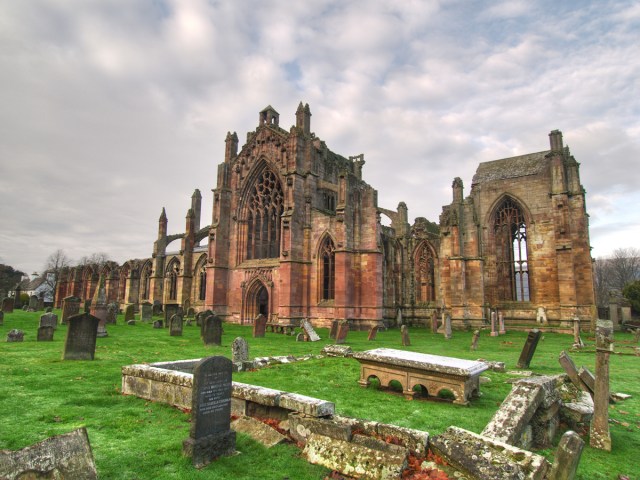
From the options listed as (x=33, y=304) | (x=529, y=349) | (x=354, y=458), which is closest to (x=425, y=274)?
(x=529, y=349)

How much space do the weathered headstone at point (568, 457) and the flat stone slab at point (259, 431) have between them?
3072 millimetres

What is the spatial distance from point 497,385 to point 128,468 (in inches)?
287

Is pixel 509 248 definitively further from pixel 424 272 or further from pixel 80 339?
pixel 80 339

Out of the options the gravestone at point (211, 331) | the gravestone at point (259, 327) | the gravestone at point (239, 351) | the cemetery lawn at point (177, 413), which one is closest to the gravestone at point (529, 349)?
the cemetery lawn at point (177, 413)

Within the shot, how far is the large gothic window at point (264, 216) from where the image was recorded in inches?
1129

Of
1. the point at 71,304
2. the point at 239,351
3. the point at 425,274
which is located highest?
the point at 425,274

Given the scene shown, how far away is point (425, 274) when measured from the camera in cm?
2856

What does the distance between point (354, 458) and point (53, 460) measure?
9.30 feet

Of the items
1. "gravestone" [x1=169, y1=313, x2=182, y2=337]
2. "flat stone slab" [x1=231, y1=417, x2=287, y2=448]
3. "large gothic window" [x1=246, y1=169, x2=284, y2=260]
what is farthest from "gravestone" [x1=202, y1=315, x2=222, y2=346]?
"large gothic window" [x1=246, y1=169, x2=284, y2=260]

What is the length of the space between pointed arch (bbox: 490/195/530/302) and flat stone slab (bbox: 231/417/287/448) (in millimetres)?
25301

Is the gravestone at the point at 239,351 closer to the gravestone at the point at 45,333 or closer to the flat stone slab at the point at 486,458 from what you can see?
the flat stone slab at the point at 486,458

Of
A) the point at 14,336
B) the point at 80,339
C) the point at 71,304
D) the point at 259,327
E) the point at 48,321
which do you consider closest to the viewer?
the point at 80,339

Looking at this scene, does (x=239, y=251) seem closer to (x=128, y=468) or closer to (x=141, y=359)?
(x=141, y=359)

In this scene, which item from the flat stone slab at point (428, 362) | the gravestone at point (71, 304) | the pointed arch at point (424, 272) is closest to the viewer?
the flat stone slab at point (428, 362)
